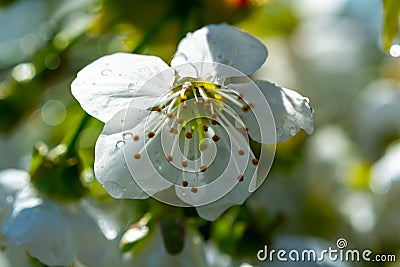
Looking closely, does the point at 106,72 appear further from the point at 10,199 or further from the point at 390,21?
the point at 390,21

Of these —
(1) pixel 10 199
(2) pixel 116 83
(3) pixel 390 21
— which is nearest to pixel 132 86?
(2) pixel 116 83

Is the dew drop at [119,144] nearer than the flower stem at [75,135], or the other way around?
the dew drop at [119,144]

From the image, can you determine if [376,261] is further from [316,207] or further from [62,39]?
[62,39]

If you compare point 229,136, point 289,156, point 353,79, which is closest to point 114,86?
point 229,136

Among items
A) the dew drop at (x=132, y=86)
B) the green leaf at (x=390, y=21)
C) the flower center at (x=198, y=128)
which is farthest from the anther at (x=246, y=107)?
the green leaf at (x=390, y=21)

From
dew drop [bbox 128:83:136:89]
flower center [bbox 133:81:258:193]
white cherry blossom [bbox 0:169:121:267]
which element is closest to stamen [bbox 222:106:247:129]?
flower center [bbox 133:81:258:193]

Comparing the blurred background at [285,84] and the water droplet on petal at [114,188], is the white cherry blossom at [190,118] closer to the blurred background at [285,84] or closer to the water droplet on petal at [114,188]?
the water droplet on petal at [114,188]
